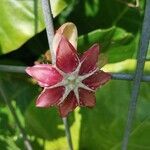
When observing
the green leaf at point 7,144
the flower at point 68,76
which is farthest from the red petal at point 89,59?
the green leaf at point 7,144

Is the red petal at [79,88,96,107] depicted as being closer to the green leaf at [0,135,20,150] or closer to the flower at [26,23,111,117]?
the flower at [26,23,111,117]

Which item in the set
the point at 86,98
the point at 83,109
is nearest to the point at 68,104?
the point at 86,98

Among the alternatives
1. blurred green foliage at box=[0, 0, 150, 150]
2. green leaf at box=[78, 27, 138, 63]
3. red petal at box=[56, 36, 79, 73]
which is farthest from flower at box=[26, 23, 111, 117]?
green leaf at box=[78, 27, 138, 63]

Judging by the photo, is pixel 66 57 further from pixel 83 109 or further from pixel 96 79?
pixel 83 109

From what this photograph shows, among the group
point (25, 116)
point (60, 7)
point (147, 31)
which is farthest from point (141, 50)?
point (25, 116)

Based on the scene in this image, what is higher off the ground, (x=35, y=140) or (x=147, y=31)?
(x=147, y=31)

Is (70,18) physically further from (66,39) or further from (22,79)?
(66,39)

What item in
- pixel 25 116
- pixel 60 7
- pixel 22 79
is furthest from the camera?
pixel 22 79
